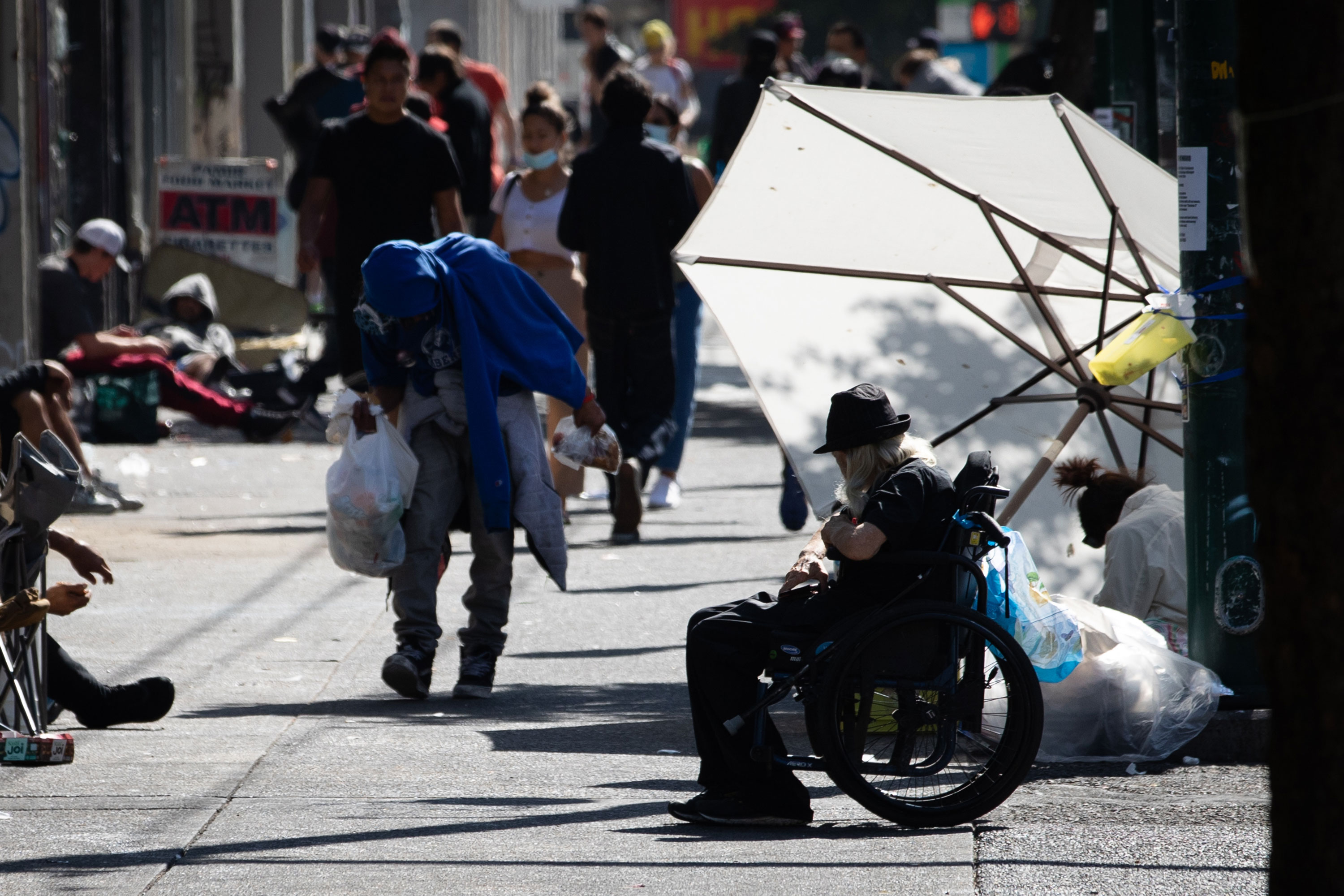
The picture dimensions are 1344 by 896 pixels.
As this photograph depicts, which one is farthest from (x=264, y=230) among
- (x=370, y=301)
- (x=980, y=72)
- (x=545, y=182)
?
(x=980, y=72)

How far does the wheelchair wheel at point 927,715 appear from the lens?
4.88 m

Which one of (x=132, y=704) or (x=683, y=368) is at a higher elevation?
(x=683, y=368)

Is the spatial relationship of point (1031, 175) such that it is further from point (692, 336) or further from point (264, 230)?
point (264, 230)

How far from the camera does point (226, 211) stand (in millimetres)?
15758

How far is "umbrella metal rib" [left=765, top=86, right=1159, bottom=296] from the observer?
22.2 ft

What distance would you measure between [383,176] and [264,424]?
3.55 m

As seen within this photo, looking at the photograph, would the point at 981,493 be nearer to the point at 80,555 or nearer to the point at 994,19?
the point at 80,555

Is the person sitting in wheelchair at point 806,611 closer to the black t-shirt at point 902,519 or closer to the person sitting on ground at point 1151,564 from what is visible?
the black t-shirt at point 902,519

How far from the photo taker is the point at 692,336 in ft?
34.2

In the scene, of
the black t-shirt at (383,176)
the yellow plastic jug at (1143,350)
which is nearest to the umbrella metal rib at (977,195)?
the yellow plastic jug at (1143,350)

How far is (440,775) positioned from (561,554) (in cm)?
124

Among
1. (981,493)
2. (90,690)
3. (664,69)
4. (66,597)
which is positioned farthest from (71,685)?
(664,69)

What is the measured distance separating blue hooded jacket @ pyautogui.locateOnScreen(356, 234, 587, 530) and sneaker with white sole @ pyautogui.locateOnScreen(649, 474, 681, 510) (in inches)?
154

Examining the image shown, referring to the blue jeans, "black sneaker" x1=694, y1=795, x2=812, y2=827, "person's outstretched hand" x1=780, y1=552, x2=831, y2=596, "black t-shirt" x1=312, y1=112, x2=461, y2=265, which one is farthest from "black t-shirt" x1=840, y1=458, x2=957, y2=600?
the blue jeans
